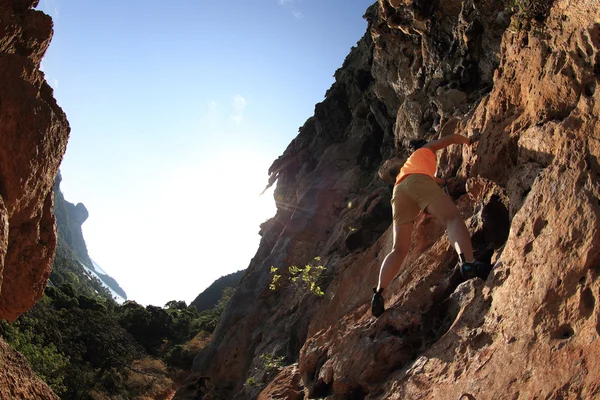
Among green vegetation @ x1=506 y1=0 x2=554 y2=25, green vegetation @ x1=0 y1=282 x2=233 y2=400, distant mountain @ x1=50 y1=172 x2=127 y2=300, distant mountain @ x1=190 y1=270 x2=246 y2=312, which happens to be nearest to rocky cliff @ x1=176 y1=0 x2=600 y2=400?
green vegetation @ x1=506 y1=0 x2=554 y2=25


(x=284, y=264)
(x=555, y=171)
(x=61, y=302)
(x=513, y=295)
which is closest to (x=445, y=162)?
(x=555, y=171)

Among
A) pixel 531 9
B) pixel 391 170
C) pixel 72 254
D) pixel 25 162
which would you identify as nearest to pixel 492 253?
pixel 531 9

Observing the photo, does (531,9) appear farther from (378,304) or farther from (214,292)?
(214,292)

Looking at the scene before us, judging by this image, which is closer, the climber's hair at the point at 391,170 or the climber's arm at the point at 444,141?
the climber's arm at the point at 444,141

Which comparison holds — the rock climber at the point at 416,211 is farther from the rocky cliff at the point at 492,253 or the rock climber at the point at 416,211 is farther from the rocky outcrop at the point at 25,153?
the rocky outcrop at the point at 25,153

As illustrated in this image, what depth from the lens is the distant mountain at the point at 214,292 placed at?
53562 millimetres

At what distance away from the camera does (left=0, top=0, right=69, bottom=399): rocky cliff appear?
20.3ft

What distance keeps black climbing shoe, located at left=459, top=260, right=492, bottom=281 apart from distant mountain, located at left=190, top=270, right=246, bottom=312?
50.0 meters

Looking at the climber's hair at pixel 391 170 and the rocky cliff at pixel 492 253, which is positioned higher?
the climber's hair at pixel 391 170

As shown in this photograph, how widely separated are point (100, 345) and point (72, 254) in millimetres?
77018

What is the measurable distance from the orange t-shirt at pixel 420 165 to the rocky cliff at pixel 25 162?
5.61 m

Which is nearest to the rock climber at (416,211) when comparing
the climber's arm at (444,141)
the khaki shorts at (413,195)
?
the khaki shorts at (413,195)

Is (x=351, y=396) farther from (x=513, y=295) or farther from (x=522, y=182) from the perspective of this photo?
(x=522, y=182)

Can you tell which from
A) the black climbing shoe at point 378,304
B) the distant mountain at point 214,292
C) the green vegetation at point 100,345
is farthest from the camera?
the distant mountain at point 214,292
